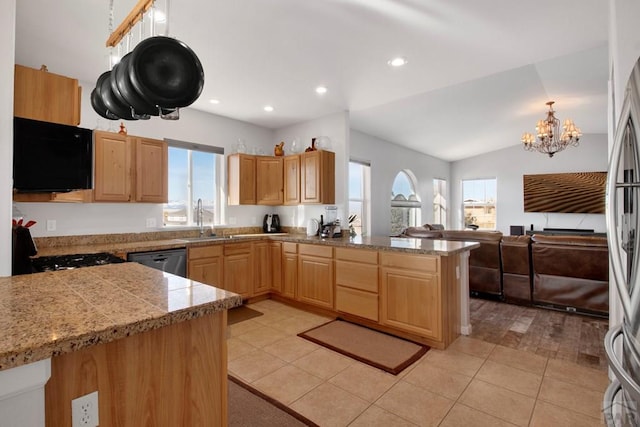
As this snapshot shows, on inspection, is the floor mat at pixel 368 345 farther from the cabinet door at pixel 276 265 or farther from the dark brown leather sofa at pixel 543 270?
the dark brown leather sofa at pixel 543 270

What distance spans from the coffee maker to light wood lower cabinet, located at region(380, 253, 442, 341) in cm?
233

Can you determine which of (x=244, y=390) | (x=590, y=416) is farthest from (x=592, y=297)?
(x=244, y=390)

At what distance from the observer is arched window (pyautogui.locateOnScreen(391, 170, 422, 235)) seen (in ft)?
22.4

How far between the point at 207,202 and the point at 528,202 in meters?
7.75

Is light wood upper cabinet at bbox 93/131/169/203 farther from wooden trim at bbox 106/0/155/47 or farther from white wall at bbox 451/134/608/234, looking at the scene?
white wall at bbox 451/134/608/234

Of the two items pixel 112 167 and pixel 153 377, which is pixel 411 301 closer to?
pixel 153 377

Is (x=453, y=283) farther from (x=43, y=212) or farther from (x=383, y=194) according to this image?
(x=43, y=212)

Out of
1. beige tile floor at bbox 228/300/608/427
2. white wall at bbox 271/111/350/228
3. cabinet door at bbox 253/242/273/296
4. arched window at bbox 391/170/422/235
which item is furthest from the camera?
arched window at bbox 391/170/422/235

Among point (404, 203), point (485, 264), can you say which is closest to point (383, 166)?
point (404, 203)

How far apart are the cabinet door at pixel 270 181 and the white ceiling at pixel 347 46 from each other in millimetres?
682

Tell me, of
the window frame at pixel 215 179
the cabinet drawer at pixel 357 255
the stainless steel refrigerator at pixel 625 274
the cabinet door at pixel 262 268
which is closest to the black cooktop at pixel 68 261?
the window frame at pixel 215 179

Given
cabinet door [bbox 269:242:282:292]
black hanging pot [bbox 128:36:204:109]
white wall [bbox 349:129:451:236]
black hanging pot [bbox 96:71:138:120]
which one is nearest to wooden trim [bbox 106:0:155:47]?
black hanging pot [bbox 96:71:138:120]

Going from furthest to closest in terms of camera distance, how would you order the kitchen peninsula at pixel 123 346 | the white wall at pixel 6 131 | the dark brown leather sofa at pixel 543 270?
the dark brown leather sofa at pixel 543 270 → the white wall at pixel 6 131 → the kitchen peninsula at pixel 123 346

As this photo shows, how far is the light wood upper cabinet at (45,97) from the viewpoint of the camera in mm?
1855
